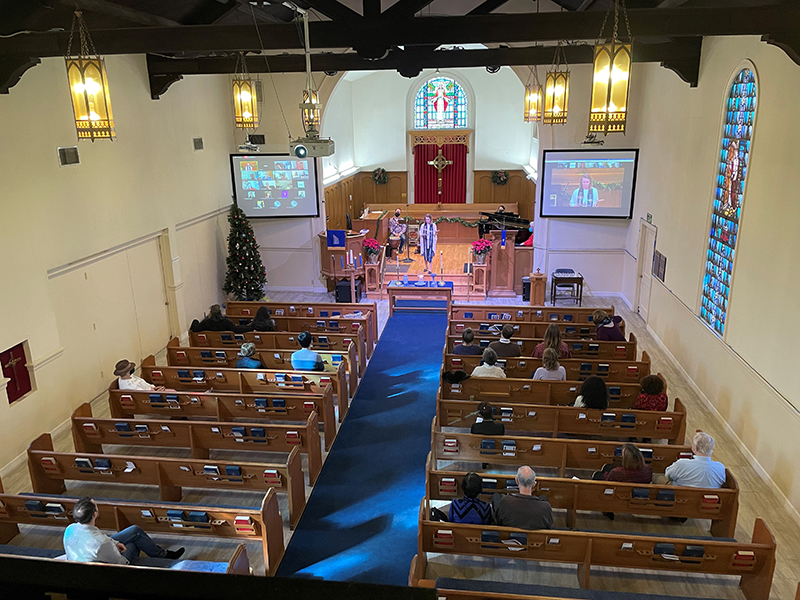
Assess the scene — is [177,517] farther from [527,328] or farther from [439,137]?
[439,137]

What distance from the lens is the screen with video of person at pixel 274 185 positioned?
41.4 ft

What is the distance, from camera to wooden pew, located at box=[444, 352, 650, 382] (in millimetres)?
7324

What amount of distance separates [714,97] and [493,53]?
3318 mm

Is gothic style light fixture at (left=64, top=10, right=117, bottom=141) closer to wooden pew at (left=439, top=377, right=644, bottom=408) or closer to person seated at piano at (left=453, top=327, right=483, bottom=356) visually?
wooden pew at (left=439, top=377, right=644, bottom=408)

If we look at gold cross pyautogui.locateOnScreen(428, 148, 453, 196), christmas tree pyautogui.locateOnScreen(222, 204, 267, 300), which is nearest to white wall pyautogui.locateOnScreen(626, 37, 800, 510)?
christmas tree pyautogui.locateOnScreen(222, 204, 267, 300)

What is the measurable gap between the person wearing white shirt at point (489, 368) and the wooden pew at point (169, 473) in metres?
2.50

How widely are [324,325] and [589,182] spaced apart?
6543 mm

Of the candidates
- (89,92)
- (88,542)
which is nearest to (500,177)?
(89,92)

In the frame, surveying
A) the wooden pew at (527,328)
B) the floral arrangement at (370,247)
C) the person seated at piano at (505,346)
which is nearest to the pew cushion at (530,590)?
the person seated at piano at (505,346)

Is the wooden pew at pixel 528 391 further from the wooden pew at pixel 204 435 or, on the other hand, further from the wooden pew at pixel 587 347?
the wooden pew at pixel 204 435

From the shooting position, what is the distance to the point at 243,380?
7270 mm

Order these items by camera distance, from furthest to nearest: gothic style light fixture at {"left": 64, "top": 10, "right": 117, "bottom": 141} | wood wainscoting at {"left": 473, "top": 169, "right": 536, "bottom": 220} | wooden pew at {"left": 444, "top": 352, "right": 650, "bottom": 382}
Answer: wood wainscoting at {"left": 473, "top": 169, "right": 536, "bottom": 220}
wooden pew at {"left": 444, "top": 352, "right": 650, "bottom": 382}
gothic style light fixture at {"left": 64, "top": 10, "right": 117, "bottom": 141}

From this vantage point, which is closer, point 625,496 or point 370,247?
point 625,496

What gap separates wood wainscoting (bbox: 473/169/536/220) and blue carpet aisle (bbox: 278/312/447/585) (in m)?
11.0
